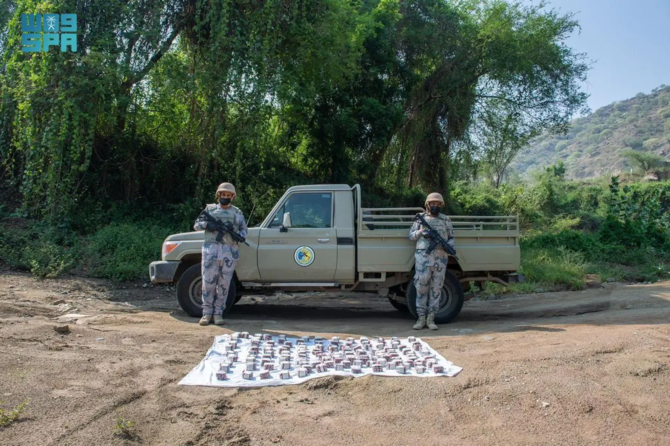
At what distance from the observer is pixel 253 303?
30.8 feet

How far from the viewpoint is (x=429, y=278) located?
23.3 feet

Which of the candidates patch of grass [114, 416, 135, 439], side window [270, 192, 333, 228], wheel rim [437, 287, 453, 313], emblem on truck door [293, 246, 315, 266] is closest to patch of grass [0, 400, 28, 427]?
patch of grass [114, 416, 135, 439]

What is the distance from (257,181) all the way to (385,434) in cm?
1067

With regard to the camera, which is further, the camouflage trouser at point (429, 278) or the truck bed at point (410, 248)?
the truck bed at point (410, 248)

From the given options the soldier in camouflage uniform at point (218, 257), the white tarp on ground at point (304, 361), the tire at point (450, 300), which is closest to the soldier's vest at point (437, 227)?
the tire at point (450, 300)

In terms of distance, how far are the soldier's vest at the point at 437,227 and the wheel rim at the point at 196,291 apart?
117 inches

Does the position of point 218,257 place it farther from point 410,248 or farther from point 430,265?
point 430,265

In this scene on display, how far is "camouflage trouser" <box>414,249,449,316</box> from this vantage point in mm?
7020

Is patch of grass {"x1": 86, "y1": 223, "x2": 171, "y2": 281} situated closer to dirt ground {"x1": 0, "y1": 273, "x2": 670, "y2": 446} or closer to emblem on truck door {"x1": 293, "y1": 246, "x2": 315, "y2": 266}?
dirt ground {"x1": 0, "y1": 273, "x2": 670, "y2": 446}

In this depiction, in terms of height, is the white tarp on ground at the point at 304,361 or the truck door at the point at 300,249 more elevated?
the truck door at the point at 300,249

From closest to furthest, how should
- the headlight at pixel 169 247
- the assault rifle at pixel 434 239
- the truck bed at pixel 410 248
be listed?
1. the assault rifle at pixel 434 239
2. the truck bed at pixel 410 248
3. the headlight at pixel 169 247

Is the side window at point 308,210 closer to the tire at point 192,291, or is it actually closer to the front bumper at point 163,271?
the tire at point 192,291

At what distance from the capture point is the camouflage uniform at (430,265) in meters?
7.02

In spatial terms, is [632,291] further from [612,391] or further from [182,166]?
[182,166]
